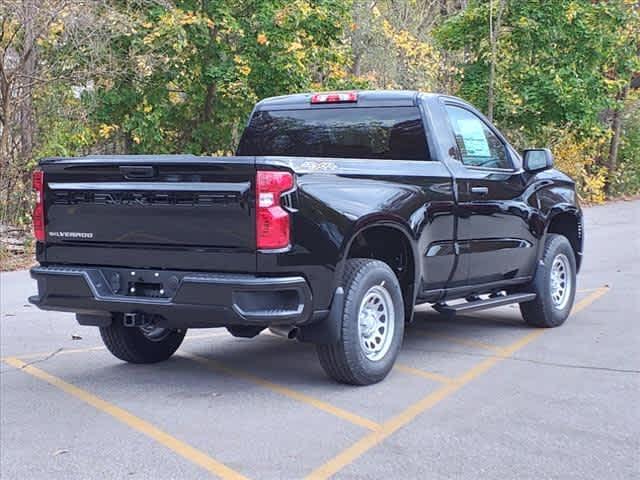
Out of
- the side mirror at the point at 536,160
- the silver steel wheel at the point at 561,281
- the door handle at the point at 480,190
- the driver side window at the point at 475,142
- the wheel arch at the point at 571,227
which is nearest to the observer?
the door handle at the point at 480,190

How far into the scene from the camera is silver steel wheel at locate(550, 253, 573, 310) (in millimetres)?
8258

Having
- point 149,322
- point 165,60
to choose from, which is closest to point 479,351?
point 149,322

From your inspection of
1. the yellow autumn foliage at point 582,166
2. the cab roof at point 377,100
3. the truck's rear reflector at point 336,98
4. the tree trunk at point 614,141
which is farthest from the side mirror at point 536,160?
the tree trunk at point 614,141

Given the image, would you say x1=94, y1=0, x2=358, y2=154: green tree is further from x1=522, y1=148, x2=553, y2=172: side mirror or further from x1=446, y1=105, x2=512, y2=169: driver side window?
x1=522, y1=148, x2=553, y2=172: side mirror

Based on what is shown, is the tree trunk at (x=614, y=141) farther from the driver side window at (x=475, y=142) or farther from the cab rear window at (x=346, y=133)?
the cab rear window at (x=346, y=133)

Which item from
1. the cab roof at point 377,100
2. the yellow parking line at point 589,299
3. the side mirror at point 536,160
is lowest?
the yellow parking line at point 589,299

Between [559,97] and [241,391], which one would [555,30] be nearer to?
[559,97]

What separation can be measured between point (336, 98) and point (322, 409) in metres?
2.70

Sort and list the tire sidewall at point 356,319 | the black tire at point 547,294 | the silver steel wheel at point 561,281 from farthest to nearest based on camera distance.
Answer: the silver steel wheel at point 561,281, the black tire at point 547,294, the tire sidewall at point 356,319

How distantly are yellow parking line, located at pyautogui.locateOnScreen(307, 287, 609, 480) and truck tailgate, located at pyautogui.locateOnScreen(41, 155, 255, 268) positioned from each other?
1299mm

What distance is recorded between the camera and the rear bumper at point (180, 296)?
524 cm

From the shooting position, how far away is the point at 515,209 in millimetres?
7547

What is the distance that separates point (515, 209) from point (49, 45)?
28.3 feet

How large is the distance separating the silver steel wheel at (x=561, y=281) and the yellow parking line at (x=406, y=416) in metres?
0.61
